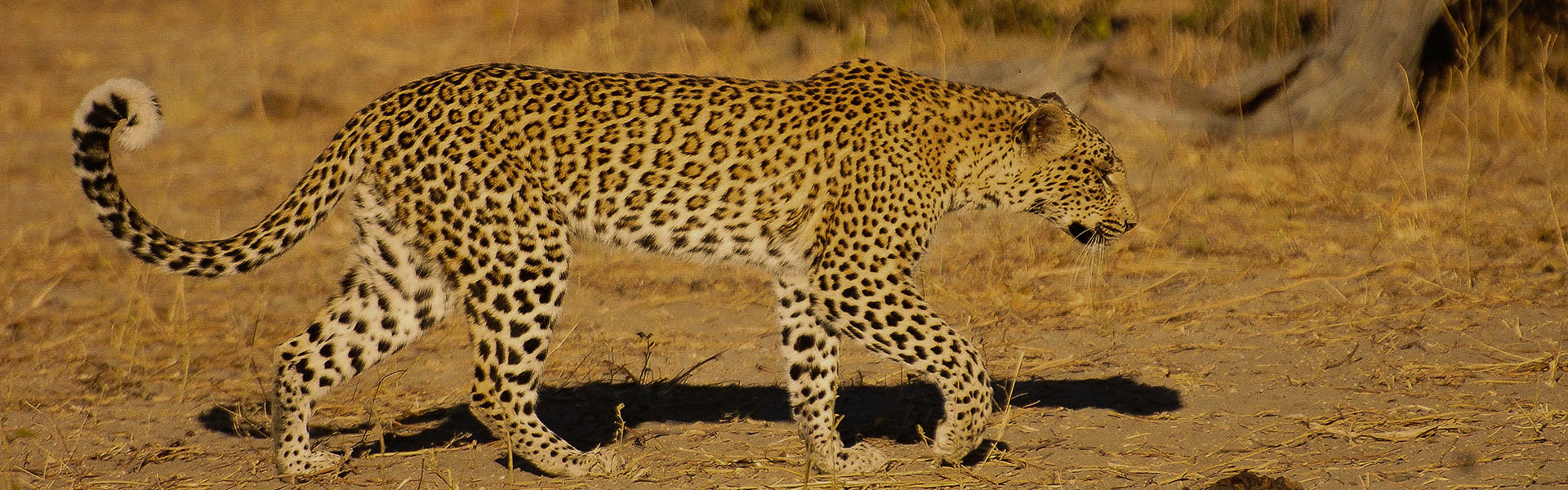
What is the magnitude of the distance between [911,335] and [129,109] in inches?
111

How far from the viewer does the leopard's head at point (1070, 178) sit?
644cm

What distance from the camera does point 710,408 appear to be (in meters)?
7.30

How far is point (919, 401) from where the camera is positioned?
7.16m

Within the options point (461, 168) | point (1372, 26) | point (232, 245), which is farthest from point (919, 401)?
point (1372, 26)

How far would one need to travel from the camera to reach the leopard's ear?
20.8 feet

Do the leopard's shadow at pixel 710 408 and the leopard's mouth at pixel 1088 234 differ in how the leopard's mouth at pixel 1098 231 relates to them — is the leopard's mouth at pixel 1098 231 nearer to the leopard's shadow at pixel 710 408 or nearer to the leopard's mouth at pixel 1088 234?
the leopard's mouth at pixel 1088 234

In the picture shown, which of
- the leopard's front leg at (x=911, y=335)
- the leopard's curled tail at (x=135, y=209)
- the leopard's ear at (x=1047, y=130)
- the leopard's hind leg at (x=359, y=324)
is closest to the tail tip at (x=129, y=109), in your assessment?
the leopard's curled tail at (x=135, y=209)

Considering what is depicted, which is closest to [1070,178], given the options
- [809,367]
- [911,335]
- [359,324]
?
[911,335]

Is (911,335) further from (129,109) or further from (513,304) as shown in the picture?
(129,109)

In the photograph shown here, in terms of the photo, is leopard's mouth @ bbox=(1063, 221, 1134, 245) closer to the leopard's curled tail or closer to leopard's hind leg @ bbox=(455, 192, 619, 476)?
leopard's hind leg @ bbox=(455, 192, 619, 476)

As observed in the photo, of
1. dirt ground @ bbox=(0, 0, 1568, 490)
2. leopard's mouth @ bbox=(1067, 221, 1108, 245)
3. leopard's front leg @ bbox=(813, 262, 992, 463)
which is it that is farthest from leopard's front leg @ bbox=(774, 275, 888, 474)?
leopard's mouth @ bbox=(1067, 221, 1108, 245)

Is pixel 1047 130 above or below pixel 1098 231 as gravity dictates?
above

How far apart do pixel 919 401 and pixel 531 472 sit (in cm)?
185

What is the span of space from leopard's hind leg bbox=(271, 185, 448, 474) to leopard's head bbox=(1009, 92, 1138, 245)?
2.37m
